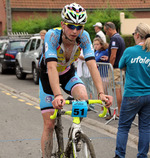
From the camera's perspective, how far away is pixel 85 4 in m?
40.3

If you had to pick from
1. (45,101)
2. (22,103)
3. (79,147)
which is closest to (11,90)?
(22,103)

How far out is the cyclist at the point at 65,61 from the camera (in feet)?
13.3

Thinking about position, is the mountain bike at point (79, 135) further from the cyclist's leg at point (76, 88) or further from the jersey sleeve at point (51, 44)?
the jersey sleeve at point (51, 44)

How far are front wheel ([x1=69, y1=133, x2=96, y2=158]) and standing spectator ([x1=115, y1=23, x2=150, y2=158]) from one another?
1.66 meters

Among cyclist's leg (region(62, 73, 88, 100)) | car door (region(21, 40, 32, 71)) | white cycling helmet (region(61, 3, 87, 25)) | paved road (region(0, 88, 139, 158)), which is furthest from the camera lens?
car door (region(21, 40, 32, 71))

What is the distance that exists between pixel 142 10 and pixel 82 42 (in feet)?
125

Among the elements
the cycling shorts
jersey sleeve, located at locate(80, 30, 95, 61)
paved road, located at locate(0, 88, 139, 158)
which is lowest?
paved road, located at locate(0, 88, 139, 158)

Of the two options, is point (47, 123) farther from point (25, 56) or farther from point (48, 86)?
point (25, 56)

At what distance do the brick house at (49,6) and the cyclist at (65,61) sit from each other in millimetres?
35077

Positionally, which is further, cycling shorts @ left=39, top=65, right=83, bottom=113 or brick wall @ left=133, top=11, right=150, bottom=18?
brick wall @ left=133, top=11, right=150, bottom=18

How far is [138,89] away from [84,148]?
70.6 inches

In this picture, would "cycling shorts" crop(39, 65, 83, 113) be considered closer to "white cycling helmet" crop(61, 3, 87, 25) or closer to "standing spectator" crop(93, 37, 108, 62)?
"white cycling helmet" crop(61, 3, 87, 25)

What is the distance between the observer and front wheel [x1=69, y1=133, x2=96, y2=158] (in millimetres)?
3689

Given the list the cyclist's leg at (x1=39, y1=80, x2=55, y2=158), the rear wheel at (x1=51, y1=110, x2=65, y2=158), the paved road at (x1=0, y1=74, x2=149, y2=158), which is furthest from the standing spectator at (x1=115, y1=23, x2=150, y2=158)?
the cyclist's leg at (x1=39, y1=80, x2=55, y2=158)
